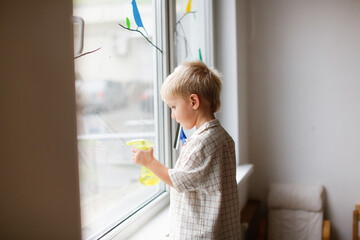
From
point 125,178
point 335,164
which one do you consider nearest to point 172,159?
point 125,178

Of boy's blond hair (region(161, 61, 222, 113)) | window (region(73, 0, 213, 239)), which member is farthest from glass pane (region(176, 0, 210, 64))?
boy's blond hair (region(161, 61, 222, 113))

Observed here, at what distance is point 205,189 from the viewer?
102cm

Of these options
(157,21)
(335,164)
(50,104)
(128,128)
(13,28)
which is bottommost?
(335,164)

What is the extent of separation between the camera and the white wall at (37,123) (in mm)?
636

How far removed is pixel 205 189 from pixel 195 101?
26cm

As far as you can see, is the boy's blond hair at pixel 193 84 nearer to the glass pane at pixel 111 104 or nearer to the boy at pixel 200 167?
the boy at pixel 200 167

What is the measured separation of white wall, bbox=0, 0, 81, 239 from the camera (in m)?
0.64

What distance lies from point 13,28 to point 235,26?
172 centimetres

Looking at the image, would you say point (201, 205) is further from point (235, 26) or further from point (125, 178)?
point (235, 26)

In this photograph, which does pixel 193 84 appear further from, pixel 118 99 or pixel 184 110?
pixel 118 99

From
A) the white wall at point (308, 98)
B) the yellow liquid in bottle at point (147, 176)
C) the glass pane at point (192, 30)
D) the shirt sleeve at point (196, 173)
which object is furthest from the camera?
the white wall at point (308, 98)

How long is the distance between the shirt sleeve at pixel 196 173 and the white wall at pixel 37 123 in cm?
32

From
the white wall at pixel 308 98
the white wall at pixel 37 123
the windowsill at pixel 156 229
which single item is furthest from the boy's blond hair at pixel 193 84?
the white wall at pixel 308 98

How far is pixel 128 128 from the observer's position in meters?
1.30
